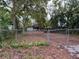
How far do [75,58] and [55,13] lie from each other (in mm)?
17116

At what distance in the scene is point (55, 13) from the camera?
24.2 metres

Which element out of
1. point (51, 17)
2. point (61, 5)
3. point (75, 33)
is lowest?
point (75, 33)

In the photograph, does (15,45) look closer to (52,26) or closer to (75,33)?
(75,33)

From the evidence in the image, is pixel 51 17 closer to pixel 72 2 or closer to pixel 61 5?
pixel 61 5

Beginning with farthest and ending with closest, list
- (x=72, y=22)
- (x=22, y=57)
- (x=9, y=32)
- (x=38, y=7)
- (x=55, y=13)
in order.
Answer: (x=55, y=13)
(x=72, y=22)
(x=38, y=7)
(x=9, y=32)
(x=22, y=57)

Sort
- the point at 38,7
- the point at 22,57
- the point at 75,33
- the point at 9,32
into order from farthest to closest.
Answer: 1. the point at 75,33
2. the point at 38,7
3. the point at 9,32
4. the point at 22,57

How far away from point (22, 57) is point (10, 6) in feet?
38.4

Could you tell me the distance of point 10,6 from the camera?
18281 millimetres

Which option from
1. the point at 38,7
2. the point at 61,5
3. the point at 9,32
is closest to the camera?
the point at 9,32

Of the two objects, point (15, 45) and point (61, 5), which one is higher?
point (61, 5)

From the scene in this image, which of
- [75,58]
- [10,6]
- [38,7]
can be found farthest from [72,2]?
[75,58]

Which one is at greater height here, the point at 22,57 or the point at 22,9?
the point at 22,9

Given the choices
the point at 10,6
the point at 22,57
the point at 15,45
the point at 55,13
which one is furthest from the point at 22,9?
the point at 22,57

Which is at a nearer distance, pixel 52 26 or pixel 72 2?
pixel 72 2
